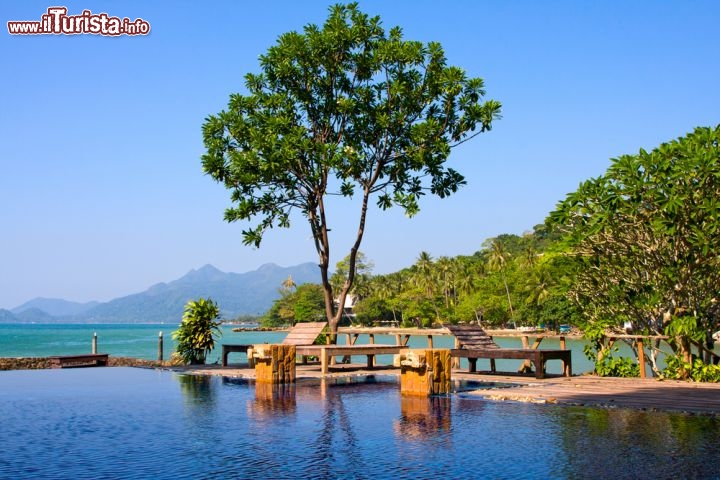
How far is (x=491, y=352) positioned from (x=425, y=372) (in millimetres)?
4328

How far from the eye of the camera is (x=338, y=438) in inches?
403

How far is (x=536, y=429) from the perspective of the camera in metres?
10.8

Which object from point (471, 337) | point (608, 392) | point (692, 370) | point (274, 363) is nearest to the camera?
point (608, 392)

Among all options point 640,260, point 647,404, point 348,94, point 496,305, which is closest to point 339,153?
point 348,94

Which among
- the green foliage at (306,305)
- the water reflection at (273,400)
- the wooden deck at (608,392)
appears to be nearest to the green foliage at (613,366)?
the wooden deck at (608,392)

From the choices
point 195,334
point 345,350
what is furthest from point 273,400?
point 195,334

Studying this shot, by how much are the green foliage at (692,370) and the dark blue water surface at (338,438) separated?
5.25 m

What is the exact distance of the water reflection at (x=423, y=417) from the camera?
1063 cm

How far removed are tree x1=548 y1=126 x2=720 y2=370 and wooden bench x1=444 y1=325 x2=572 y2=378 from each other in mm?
1390

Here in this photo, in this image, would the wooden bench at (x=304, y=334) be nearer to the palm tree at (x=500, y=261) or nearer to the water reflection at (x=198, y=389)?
the water reflection at (x=198, y=389)

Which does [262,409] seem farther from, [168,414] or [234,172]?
[234,172]

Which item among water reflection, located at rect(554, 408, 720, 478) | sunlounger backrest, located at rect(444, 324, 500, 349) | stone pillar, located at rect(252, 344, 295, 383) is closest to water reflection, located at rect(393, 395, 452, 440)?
water reflection, located at rect(554, 408, 720, 478)

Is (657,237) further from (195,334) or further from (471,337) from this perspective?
(195,334)

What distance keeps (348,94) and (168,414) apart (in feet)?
49.5
